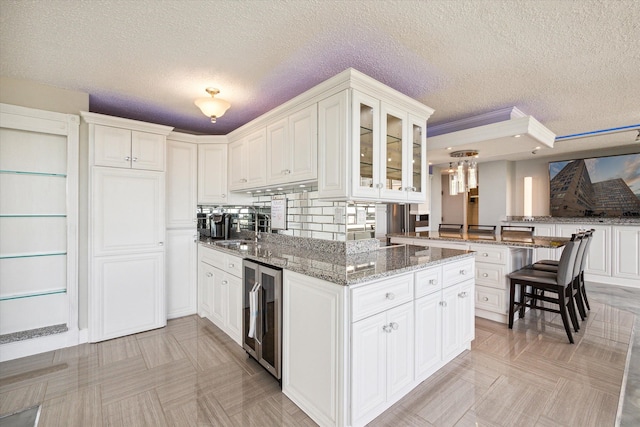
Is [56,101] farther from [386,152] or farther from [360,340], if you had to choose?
[360,340]

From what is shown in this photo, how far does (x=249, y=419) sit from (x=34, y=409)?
1.43 m

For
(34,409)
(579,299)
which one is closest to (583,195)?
(579,299)

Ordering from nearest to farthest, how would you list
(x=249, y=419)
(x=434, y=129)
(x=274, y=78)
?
1. (x=249, y=419)
2. (x=274, y=78)
3. (x=434, y=129)

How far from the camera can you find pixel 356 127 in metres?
2.13

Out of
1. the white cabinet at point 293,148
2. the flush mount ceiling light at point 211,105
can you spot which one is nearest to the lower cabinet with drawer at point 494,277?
the white cabinet at point 293,148

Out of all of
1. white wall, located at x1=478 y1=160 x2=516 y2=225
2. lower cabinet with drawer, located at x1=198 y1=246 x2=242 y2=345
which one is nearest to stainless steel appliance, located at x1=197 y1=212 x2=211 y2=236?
lower cabinet with drawer, located at x1=198 y1=246 x2=242 y2=345

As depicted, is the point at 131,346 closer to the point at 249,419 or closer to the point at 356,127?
the point at 249,419

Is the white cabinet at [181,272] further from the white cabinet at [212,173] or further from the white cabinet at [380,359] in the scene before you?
the white cabinet at [380,359]

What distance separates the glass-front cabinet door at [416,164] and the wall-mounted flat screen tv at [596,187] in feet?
15.9

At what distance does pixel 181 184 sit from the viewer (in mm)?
3518

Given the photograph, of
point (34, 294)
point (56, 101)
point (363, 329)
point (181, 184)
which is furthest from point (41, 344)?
point (363, 329)

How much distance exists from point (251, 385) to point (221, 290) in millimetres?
1079

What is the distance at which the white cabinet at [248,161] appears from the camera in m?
3.02

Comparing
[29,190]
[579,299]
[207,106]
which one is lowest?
[579,299]
